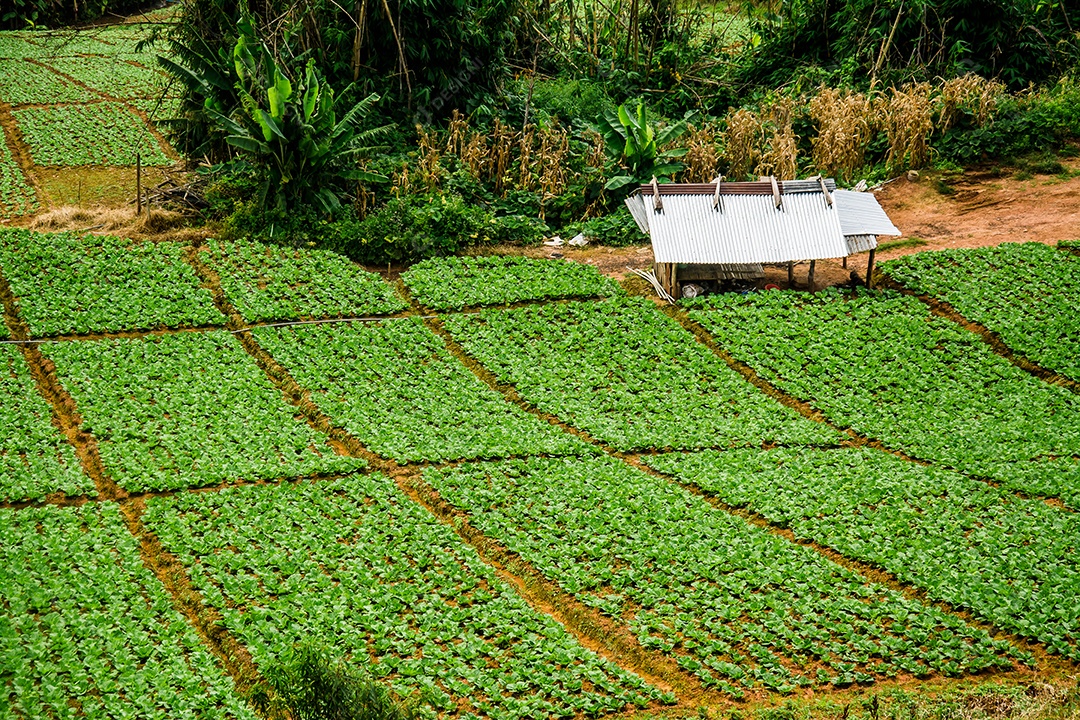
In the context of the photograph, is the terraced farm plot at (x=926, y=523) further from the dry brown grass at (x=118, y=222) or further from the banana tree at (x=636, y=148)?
the dry brown grass at (x=118, y=222)

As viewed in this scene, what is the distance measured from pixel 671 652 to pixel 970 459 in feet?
16.8

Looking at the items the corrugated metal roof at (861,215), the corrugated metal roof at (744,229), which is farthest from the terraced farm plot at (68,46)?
the corrugated metal roof at (861,215)

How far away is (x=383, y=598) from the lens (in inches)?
386

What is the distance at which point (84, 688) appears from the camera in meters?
8.48

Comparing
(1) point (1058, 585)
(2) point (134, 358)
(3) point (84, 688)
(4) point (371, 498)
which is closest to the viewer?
(3) point (84, 688)

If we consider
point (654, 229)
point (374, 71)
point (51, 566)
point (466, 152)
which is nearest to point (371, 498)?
point (51, 566)

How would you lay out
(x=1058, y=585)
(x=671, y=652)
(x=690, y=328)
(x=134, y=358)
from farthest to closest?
(x=690, y=328) < (x=134, y=358) < (x=1058, y=585) < (x=671, y=652)

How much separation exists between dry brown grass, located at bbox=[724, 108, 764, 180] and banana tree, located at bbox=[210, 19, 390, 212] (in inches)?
259

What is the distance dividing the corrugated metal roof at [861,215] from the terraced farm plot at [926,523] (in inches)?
193

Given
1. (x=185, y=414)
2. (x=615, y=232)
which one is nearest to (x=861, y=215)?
(x=615, y=232)

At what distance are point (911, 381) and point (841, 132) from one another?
21.8 feet

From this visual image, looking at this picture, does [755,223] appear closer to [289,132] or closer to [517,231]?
[517,231]

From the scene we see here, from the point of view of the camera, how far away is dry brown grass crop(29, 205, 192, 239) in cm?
1725

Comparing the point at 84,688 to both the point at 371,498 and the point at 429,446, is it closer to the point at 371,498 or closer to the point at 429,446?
the point at 371,498
